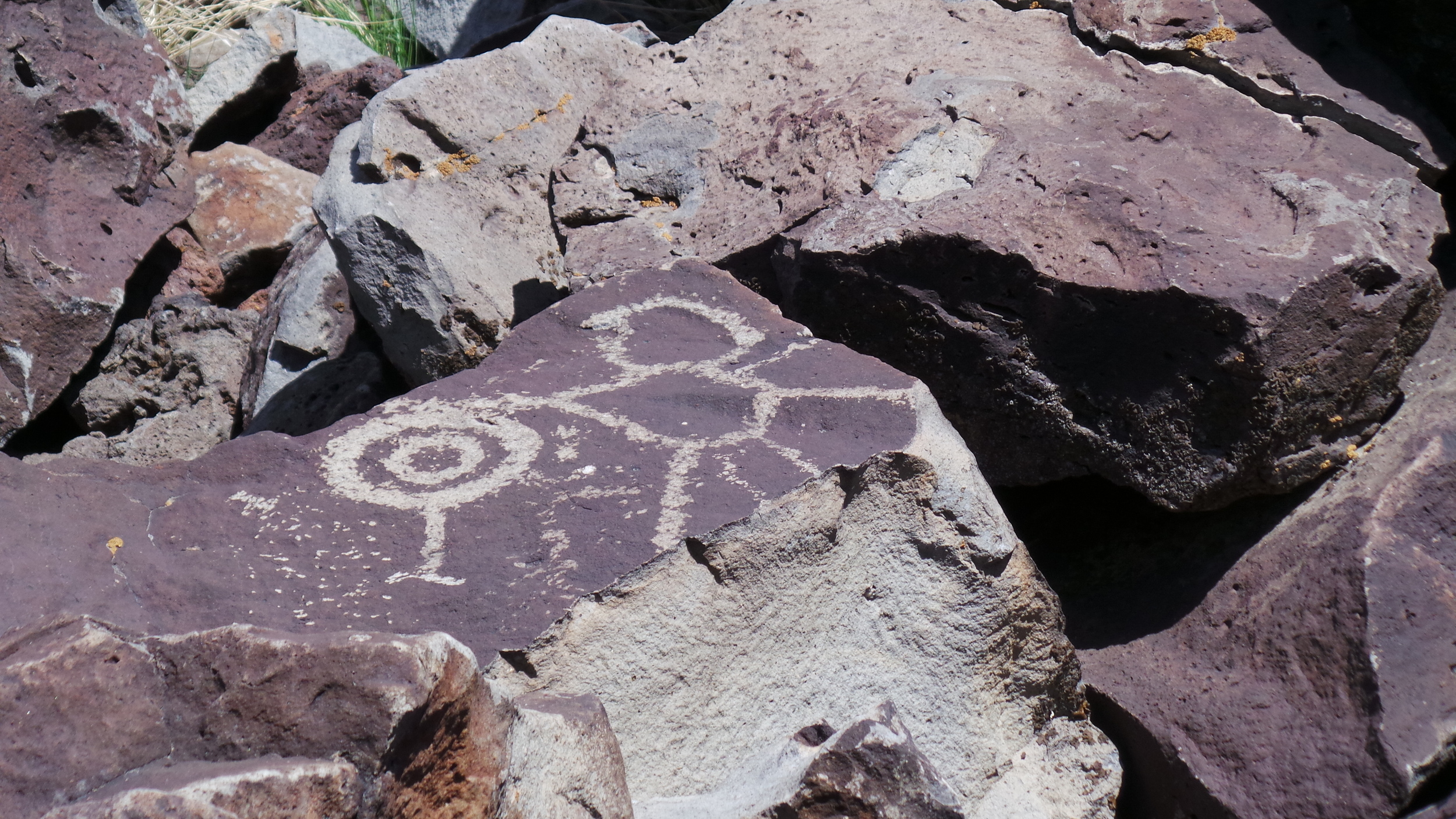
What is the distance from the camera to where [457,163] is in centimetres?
252

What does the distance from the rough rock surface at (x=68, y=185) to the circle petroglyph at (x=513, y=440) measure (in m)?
1.45

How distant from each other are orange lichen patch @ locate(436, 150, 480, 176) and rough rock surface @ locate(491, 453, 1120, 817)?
133 centimetres

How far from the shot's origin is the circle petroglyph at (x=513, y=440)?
1.59 m

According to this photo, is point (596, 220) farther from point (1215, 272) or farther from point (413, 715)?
point (413, 715)

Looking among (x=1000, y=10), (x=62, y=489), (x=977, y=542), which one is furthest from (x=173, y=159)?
(x=977, y=542)

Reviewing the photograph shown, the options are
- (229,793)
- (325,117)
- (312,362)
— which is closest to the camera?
(229,793)

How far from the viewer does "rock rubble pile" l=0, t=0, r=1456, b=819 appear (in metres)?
1.33

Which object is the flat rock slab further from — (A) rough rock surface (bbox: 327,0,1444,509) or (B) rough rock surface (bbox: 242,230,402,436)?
(B) rough rock surface (bbox: 242,230,402,436)

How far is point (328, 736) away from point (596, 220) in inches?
59.2

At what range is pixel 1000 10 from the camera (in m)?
2.56

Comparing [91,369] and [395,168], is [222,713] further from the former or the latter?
[91,369]

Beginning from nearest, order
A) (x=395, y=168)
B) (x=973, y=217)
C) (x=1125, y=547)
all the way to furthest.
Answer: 1. (x=973, y=217)
2. (x=1125, y=547)
3. (x=395, y=168)

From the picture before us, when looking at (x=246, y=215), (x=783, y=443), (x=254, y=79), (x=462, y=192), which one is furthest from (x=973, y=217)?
(x=254, y=79)

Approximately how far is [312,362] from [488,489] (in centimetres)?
124
